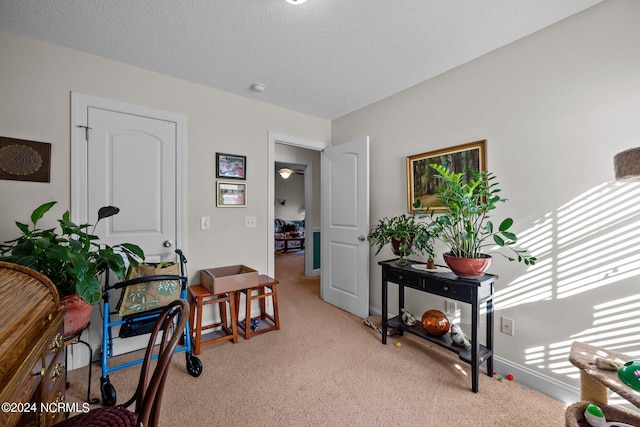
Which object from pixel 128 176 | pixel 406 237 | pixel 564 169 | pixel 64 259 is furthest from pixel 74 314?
pixel 564 169

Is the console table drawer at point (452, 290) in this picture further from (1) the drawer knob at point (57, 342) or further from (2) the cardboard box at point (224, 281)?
(1) the drawer knob at point (57, 342)

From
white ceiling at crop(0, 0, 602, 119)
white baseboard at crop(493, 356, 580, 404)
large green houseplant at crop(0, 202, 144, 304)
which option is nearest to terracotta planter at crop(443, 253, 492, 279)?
white baseboard at crop(493, 356, 580, 404)

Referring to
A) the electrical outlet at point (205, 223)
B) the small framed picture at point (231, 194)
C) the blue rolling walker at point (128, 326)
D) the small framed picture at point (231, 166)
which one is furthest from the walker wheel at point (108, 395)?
the small framed picture at point (231, 166)

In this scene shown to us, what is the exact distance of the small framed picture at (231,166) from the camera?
8.82 feet

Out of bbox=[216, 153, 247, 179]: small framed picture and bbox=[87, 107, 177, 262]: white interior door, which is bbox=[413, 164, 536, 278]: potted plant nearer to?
bbox=[216, 153, 247, 179]: small framed picture

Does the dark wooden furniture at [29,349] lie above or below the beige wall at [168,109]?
below

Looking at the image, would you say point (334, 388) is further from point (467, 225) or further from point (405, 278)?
point (467, 225)

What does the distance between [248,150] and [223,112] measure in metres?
0.44

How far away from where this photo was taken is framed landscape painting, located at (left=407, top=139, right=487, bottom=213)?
7.00 feet

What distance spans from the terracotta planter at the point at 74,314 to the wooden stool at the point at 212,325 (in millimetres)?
665

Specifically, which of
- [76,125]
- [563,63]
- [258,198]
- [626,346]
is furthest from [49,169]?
[626,346]

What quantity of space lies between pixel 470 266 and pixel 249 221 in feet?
6.93

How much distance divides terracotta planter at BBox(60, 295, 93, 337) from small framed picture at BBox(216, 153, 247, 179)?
1.48 m

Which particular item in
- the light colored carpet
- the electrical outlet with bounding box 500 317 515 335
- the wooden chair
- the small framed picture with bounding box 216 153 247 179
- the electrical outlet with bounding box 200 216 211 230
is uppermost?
the small framed picture with bounding box 216 153 247 179
